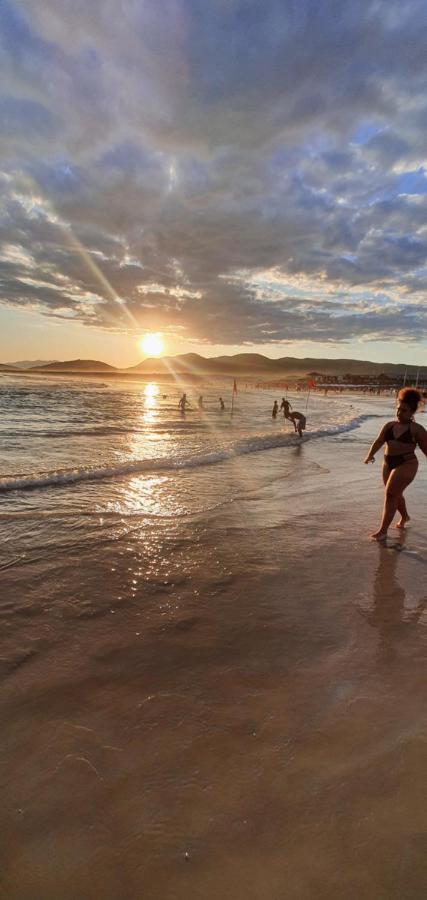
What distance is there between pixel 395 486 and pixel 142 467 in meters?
6.28

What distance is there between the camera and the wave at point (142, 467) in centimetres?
814

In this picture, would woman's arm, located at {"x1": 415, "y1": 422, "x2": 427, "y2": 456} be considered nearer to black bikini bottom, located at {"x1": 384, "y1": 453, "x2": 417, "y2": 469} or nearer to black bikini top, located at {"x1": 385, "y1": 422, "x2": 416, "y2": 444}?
black bikini top, located at {"x1": 385, "y1": 422, "x2": 416, "y2": 444}

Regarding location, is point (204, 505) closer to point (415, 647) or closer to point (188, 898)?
point (415, 647)

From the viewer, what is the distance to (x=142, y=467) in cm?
1016

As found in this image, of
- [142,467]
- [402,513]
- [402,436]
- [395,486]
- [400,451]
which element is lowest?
[142,467]

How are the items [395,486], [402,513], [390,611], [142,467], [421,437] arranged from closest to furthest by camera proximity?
[390,611] → [421,437] → [395,486] → [402,513] → [142,467]

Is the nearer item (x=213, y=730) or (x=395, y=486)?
(x=213, y=730)

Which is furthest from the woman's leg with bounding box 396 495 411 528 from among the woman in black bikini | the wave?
the wave

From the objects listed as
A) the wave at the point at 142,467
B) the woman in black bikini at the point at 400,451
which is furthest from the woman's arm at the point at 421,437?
the wave at the point at 142,467

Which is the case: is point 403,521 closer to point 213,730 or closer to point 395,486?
point 395,486

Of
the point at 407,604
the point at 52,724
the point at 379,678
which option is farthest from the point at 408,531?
the point at 52,724

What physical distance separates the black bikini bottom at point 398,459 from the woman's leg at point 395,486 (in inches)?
1.8

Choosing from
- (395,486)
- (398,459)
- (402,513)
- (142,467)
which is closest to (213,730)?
(395,486)

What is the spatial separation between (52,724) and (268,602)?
2202mm
